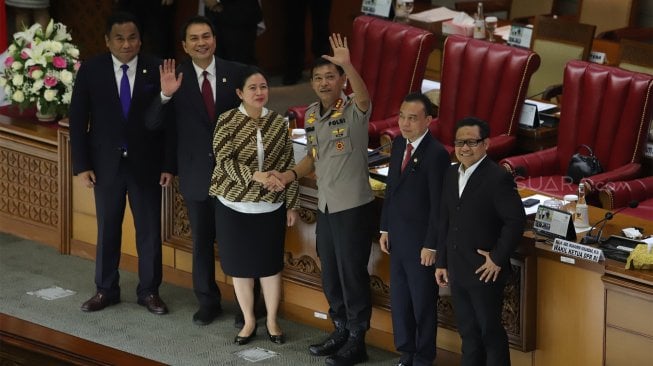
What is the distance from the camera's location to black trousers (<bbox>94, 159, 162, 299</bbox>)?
588 centimetres

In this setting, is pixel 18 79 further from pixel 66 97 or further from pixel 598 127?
pixel 598 127

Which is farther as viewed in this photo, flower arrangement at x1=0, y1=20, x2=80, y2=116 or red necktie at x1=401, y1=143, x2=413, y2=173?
flower arrangement at x1=0, y1=20, x2=80, y2=116

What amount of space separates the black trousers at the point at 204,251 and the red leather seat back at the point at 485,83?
5.24ft

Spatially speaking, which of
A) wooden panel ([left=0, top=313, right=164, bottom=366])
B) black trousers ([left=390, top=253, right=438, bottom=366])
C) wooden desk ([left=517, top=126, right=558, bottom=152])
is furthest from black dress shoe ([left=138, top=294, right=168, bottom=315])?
wooden panel ([left=0, top=313, right=164, bottom=366])

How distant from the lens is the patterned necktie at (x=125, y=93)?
5.76m

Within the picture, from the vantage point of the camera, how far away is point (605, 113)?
21.2ft

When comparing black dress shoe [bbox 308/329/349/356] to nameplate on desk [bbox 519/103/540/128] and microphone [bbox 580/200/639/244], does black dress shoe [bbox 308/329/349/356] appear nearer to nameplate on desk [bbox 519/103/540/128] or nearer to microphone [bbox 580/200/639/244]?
microphone [bbox 580/200/639/244]

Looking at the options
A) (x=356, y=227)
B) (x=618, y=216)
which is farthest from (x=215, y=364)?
(x=618, y=216)

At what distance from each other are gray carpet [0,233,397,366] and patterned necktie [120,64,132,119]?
879 mm

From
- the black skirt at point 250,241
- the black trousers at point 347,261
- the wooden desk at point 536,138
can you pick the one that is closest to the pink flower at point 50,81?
the black skirt at point 250,241

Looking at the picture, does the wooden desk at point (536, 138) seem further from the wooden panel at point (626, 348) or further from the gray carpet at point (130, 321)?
the wooden panel at point (626, 348)

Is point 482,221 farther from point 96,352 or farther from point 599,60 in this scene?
point 599,60

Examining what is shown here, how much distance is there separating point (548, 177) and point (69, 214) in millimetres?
2252

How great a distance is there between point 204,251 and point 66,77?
131 centimetres
